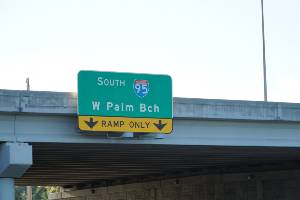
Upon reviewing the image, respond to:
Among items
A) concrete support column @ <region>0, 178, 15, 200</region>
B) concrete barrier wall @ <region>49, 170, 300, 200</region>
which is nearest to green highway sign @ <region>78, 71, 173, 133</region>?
concrete support column @ <region>0, 178, 15, 200</region>

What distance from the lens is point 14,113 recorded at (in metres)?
22.4

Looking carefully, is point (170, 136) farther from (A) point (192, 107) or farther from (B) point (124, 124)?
(B) point (124, 124)

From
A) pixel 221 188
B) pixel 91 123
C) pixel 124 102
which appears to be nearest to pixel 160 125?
pixel 124 102

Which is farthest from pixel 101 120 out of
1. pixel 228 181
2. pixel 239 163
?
pixel 228 181

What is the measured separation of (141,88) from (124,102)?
75 centimetres

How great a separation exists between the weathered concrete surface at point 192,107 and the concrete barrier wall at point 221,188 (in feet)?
29.2

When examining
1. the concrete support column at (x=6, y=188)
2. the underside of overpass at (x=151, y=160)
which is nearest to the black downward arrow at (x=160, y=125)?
the underside of overpass at (x=151, y=160)

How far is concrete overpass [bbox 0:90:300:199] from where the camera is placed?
886 inches

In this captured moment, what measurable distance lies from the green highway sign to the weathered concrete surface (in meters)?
0.67

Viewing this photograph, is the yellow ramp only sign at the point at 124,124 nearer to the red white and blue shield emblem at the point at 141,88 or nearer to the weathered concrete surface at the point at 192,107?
the weathered concrete surface at the point at 192,107

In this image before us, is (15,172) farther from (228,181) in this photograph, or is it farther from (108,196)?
(108,196)

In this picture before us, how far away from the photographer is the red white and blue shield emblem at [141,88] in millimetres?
23141

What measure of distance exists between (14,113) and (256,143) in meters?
9.08

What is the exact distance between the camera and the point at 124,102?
2294 cm
